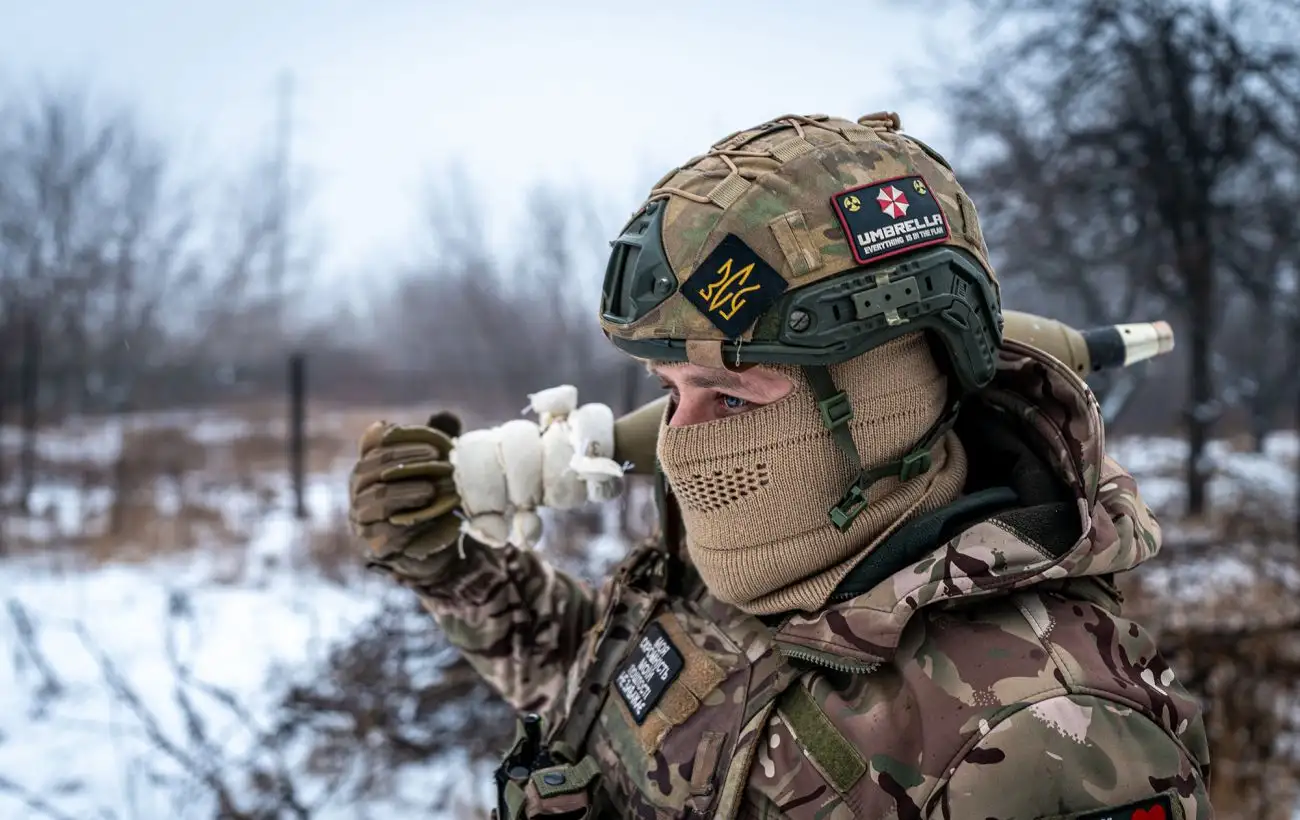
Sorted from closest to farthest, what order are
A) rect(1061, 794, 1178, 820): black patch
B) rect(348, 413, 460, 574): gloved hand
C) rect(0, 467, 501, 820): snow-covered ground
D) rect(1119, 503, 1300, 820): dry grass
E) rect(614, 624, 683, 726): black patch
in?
rect(1061, 794, 1178, 820): black patch
rect(614, 624, 683, 726): black patch
rect(348, 413, 460, 574): gloved hand
rect(1119, 503, 1300, 820): dry grass
rect(0, 467, 501, 820): snow-covered ground

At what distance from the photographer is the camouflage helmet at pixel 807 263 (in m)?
1.47

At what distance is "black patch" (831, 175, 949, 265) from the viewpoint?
1.50m

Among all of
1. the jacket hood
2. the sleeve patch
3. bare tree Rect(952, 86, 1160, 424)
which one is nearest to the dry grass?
the jacket hood

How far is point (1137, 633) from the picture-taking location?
4.50 feet

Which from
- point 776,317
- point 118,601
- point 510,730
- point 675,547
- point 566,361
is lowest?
point 510,730

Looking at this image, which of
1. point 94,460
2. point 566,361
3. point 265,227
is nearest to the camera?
point 94,460

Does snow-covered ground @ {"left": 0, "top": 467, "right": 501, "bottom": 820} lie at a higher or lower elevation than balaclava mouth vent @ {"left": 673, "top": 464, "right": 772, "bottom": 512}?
lower

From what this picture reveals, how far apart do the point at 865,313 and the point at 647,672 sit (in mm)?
767

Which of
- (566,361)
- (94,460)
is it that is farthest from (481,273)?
(94,460)

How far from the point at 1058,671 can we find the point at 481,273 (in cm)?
1508

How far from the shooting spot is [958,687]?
4.17ft

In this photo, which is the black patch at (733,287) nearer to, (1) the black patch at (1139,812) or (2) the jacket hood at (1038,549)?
(2) the jacket hood at (1038,549)

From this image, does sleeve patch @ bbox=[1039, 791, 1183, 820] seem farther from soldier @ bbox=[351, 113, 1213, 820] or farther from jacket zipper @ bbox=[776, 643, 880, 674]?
jacket zipper @ bbox=[776, 643, 880, 674]

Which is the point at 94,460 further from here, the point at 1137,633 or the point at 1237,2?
the point at 1237,2
